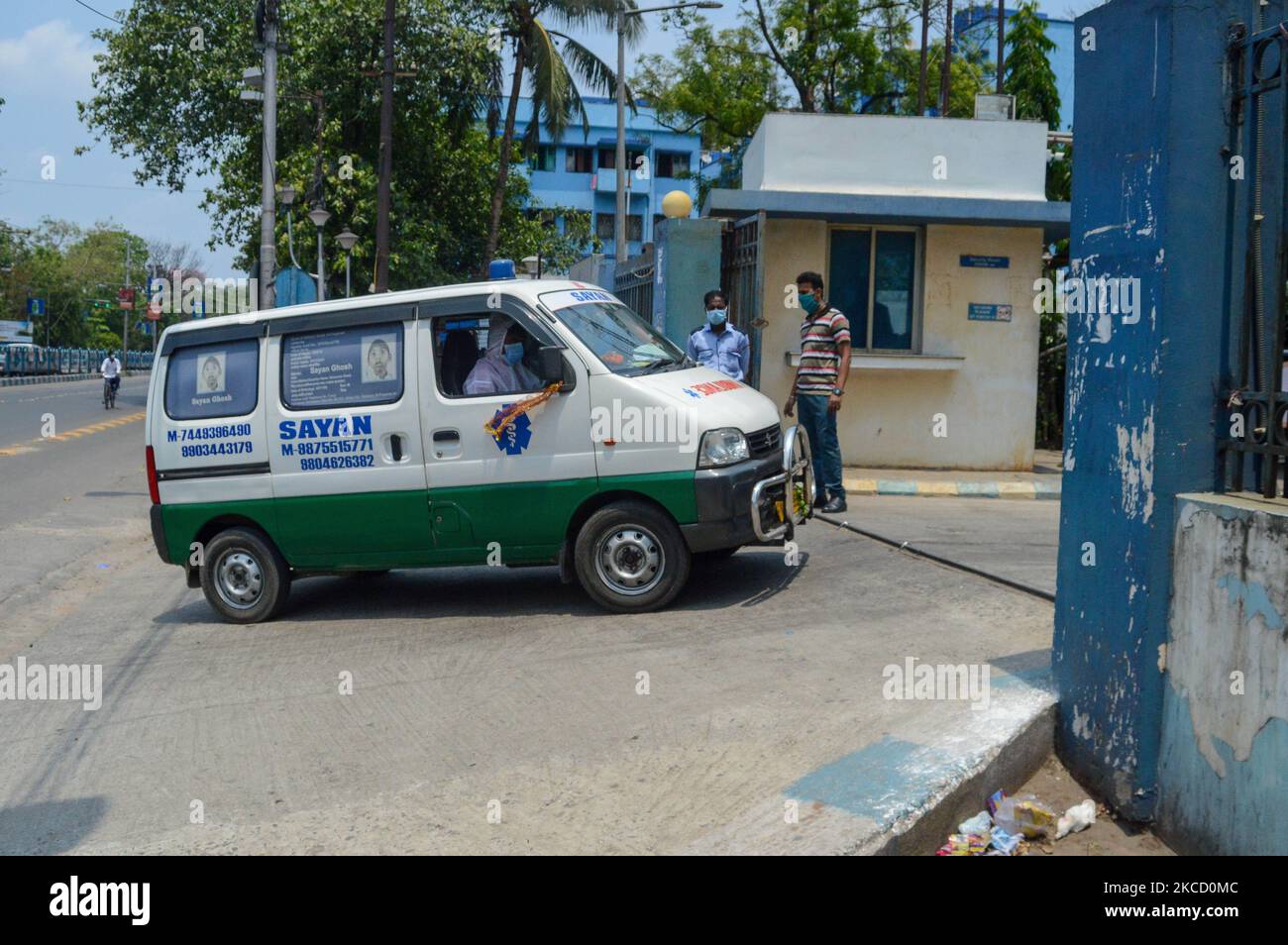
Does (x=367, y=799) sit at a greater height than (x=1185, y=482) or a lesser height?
lesser

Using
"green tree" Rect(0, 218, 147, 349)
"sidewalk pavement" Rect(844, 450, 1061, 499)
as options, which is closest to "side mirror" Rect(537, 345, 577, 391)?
"sidewalk pavement" Rect(844, 450, 1061, 499)

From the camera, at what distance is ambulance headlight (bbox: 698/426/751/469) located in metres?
7.30

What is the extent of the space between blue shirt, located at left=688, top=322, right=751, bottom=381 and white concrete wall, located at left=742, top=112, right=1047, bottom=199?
407cm

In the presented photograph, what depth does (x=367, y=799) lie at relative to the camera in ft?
15.9

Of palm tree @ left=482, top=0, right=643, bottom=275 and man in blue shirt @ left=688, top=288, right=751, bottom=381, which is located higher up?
palm tree @ left=482, top=0, right=643, bottom=275

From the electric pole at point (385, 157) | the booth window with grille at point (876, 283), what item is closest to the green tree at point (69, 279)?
the electric pole at point (385, 157)

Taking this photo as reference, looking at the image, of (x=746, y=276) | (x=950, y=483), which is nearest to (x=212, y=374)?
(x=746, y=276)

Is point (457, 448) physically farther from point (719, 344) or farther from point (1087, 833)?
point (1087, 833)

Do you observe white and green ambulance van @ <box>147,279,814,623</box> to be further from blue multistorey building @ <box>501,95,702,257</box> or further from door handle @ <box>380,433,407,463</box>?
blue multistorey building @ <box>501,95,702,257</box>

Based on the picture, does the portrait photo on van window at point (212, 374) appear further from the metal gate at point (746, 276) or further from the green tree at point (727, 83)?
the green tree at point (727, 83)

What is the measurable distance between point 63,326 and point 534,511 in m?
89.7
